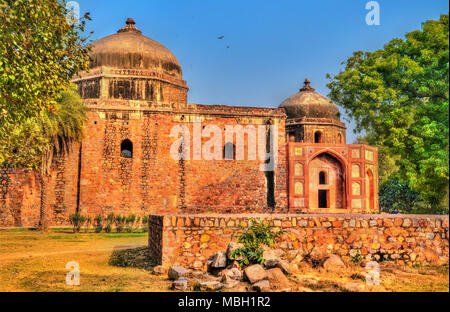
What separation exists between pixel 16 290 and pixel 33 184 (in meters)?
14.4

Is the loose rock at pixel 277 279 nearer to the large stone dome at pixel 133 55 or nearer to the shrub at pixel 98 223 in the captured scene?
the shrub at pixel 98 223

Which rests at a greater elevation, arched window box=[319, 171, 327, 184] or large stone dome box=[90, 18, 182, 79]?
large stone dome box=[90, 18, 182, 79]

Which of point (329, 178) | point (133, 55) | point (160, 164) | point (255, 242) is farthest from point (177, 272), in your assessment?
point (329, 178)

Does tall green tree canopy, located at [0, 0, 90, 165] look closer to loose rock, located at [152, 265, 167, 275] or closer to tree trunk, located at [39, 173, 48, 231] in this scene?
loose rock, located at [152, 265, 167, 275]

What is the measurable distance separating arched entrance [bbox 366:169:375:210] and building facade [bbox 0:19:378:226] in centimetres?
Answer: 8

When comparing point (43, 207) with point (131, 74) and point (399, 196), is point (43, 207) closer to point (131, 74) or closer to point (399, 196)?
point (131, 74)

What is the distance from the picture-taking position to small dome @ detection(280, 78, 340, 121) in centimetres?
2952

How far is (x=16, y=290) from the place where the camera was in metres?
6.75

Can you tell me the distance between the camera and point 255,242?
7922mm

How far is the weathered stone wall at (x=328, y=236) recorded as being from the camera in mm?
8195

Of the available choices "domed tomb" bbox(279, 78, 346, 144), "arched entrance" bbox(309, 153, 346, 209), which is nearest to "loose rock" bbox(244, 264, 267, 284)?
"arched entrance" bbox(309, 153, 346, 209)

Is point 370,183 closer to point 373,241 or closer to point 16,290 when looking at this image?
point 373,241

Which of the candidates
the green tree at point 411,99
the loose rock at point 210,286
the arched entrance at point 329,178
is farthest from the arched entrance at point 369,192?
the loose rock at point 210,286
